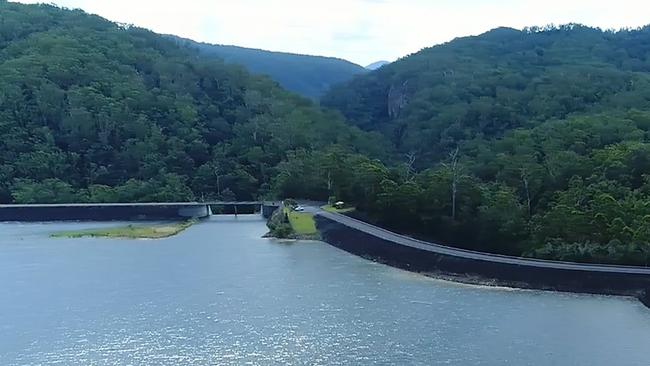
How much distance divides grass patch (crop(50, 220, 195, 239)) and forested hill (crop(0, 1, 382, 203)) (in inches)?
412

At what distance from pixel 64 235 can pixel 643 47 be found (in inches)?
3496

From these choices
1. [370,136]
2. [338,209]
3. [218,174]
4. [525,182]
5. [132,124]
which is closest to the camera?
[525,182]

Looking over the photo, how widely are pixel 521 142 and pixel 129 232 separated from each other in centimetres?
2778

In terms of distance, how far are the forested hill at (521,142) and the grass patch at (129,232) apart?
11600 millimetres

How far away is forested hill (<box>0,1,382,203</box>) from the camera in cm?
6078

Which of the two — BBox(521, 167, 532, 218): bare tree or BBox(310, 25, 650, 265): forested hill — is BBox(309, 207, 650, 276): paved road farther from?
BBox(521, 167, 532, 218): bare tree

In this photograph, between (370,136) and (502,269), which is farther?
(370,136)

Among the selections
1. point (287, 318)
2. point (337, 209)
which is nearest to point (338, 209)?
point (337, 209)

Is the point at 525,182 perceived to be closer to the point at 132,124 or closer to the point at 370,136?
the point at 132,124

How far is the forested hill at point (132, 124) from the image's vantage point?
6078 cm

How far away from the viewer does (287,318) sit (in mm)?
21375

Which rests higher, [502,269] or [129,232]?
[502,269]

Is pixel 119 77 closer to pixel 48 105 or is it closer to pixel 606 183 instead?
pixel 48 105

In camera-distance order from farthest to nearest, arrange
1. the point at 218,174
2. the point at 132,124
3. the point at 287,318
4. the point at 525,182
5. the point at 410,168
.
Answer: the point at 132,124 < the point at 218,174 < the point at 410,168 < the point at 525,182 < the point at 287,318
